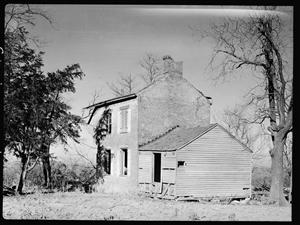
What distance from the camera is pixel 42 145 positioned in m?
7.16

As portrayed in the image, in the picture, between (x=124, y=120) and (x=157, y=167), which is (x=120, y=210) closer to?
(x=157, y=167)

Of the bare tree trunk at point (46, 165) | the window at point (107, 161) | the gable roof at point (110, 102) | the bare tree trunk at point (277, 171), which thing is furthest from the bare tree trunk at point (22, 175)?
the bare tree trunk at point (277, 171)

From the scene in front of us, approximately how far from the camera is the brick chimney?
6.90 m

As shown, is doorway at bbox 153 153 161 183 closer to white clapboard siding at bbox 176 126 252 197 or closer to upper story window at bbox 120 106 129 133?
white clapboard siding at bbox 176 126 252 197

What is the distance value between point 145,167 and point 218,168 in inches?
72.8

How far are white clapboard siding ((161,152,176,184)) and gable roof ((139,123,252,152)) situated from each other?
16cm

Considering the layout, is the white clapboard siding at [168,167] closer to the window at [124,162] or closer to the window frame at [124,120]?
the window at [124,162]

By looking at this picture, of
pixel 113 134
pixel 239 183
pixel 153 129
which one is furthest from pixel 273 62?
pixel 113 134

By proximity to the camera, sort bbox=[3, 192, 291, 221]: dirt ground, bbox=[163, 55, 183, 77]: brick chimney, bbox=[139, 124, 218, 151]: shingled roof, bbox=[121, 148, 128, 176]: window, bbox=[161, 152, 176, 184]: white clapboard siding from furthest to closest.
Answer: bbox=[121, 148, 128, 176]: window → bbox=[161, 152, 176, 184]: white clapboard siding → bbox=[139, 124, 218, 151]: shingled roof → bbox=[163, 55, 183, 77]: brick chimney → bbox=[3, 192, 291, 221]: dirt ground

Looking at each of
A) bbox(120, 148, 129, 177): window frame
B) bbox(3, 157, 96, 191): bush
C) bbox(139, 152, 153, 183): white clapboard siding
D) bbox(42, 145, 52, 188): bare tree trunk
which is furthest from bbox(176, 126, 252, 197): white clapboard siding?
bbox(42, 145, 52, 188): bare tree trunk

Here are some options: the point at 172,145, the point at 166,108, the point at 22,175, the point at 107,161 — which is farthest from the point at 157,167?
the point at 22,175

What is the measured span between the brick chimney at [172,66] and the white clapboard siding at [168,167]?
167 cm

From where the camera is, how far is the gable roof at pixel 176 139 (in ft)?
26.1

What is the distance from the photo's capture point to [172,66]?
7160mm
